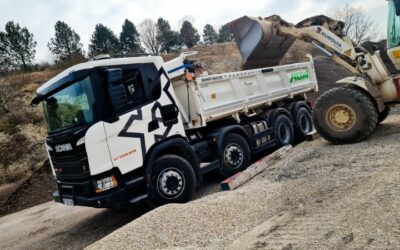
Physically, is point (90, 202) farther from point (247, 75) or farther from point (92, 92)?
point (247, 75)

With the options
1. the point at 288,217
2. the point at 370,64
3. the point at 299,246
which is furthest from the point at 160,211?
the point at 370,64

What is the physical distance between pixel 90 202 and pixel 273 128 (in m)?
4.99

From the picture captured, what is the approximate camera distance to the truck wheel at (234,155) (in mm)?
7168

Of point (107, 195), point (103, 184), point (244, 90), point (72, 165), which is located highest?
point (244, 90)

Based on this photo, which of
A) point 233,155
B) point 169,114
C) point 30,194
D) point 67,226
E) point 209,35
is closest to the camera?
point 169,114

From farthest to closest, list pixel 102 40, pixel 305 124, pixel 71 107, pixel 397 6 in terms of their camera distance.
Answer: pixel 102 40 < pixel 305 124 < pixel 397 6 < pixel 71 107

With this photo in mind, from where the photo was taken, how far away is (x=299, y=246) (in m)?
3.33

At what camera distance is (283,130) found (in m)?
9.23

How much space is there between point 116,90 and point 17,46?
29449 mm

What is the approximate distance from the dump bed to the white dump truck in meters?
0.03

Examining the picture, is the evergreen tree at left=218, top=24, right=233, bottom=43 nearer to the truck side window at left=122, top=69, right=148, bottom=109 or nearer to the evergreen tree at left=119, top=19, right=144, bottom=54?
the evergreen tree at left=119, top=19, right=144, bottom=54

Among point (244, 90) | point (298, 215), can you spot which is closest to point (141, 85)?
point (244, 90)

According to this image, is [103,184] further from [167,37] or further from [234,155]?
[167,37]

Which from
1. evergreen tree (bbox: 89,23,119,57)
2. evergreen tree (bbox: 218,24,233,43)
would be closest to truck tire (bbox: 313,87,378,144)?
evergreen tree (bbox: 89,23,119,57)
